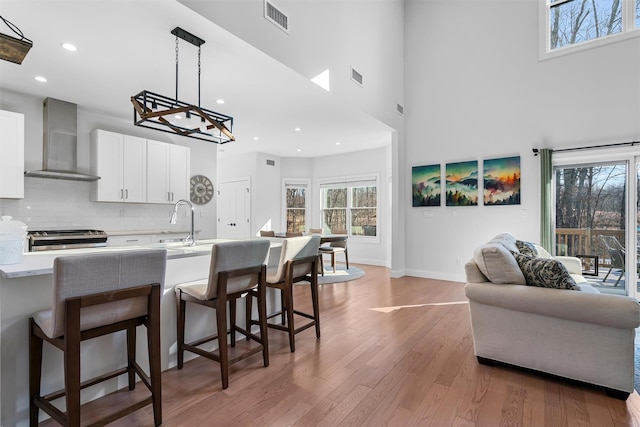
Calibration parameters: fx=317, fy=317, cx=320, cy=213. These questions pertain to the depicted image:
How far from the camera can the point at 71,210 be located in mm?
4527

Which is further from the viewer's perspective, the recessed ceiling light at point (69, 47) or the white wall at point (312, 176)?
the white wall at point (312, 176)

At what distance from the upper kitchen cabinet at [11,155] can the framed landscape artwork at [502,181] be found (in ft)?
21.2

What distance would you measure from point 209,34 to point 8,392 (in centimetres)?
283

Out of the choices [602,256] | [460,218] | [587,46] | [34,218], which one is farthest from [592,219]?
[34,218]

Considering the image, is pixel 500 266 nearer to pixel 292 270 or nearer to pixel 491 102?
pixel 292 270

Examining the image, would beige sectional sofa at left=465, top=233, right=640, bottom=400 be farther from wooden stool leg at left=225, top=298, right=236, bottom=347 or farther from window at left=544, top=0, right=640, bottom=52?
window at left=544, top=0, right=640, bottom=52

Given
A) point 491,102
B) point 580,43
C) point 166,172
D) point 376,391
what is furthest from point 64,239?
point 580,43

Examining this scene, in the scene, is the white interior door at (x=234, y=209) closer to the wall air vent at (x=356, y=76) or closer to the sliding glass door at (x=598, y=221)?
the wall air vent at (x=356, y=76)

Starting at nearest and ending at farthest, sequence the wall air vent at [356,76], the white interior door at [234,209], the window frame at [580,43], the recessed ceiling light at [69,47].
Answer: the recessed ceiling light at [69,47] → the window frame at [580,43] → the wall air vent at [356,76] → the white interior door at [234,209]

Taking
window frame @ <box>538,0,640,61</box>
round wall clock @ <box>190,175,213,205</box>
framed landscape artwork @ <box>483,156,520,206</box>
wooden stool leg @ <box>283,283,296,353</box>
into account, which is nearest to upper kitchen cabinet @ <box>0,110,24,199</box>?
round wall clock @ <box>190,175,213,205</box>

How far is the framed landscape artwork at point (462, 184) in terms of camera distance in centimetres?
528

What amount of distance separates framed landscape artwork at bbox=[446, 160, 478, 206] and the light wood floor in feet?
9.39

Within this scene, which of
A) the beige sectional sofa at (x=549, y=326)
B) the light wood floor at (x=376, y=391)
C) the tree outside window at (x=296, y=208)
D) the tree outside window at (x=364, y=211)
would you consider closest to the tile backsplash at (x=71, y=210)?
the light wood floor at (x=376, y=391)

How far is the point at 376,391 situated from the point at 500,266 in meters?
1.27
